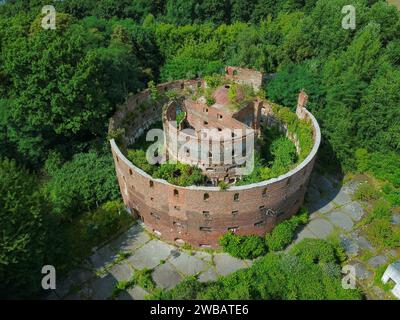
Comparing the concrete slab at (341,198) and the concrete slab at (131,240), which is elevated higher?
the concrete slab at (131,240)

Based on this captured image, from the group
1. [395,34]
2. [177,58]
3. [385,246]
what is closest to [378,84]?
[395,34]

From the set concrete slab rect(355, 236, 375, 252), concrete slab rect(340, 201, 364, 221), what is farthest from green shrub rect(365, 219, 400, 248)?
concrete slab rect(340, 201, 364, 221)

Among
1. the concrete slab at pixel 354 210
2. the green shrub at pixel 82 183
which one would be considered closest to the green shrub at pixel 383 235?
the concrete slab at pixel 354 210

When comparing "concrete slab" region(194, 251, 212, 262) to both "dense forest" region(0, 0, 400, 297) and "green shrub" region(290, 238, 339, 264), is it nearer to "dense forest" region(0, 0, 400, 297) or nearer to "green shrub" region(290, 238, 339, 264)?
"green shrub" region(290, 238, 339, 264)

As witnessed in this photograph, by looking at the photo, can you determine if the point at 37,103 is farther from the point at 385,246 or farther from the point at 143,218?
the point at 385,246

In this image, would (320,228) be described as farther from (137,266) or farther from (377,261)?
(137,266)

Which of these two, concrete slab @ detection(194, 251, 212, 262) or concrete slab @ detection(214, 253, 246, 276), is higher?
concrete slab @ detection(194, 251, 212, 262)

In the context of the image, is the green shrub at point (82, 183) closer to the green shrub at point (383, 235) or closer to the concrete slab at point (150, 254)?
the concrete slab at point (150, 254)
